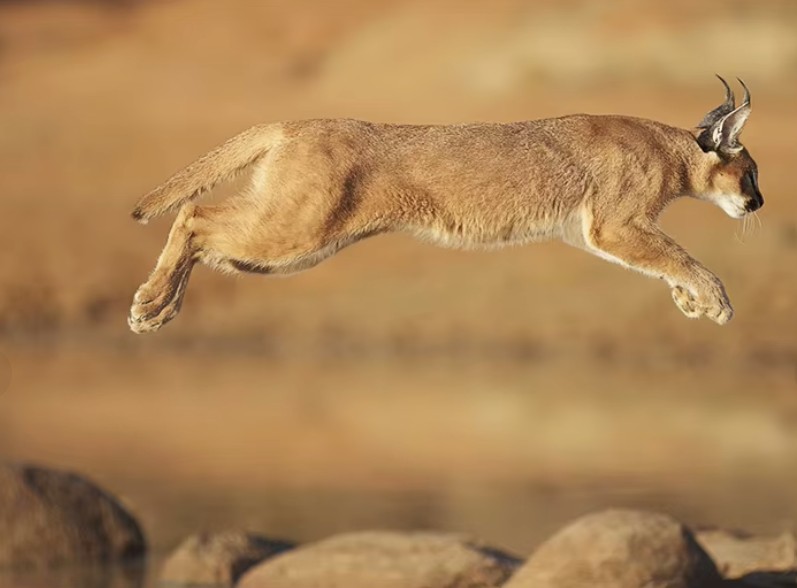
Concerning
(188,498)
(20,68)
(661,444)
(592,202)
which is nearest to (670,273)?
(592,202)

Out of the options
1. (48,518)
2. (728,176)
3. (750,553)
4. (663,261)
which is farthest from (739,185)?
(48,518)

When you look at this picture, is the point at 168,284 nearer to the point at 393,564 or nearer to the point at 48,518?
the point at 393,564

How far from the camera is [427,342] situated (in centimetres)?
5538

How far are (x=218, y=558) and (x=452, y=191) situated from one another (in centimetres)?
1683

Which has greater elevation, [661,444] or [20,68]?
[20,68]

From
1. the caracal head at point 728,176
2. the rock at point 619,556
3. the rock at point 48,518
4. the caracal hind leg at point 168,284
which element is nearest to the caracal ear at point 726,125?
the caracal head at point 728,176

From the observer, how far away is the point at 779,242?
50844 millimetres

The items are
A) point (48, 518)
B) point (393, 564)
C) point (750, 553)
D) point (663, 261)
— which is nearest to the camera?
point (663, 261)

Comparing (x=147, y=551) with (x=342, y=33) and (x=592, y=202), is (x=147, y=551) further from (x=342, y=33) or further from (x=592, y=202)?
(x=342, y=33)

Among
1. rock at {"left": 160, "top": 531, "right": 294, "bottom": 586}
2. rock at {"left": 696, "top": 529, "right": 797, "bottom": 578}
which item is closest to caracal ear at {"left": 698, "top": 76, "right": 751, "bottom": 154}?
rock at {"left": 696, "top": 529, "right": 797, "bottom": 578}

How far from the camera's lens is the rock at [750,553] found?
24734 mm

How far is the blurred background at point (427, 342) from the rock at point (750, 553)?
397 inches

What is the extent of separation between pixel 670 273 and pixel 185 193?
320cm

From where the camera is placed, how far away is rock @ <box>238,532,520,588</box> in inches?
964
